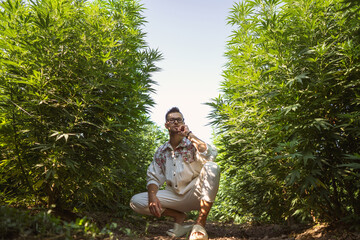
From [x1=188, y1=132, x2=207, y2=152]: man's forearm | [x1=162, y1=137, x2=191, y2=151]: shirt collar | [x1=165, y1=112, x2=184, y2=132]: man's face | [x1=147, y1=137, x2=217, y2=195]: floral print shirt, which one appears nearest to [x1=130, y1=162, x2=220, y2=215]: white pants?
[x1=147, y1=137, x2=217, y2=195]: floral print shirt

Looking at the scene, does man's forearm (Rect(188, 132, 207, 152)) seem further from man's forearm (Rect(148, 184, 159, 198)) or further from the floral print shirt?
man's forearm (Rect(148, 184, 159, 198))

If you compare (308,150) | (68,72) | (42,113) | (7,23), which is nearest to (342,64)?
(308,150)

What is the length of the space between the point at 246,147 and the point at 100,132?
195cm

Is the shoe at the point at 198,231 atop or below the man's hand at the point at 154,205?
below

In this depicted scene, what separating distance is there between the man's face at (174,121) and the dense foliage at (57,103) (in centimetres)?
61

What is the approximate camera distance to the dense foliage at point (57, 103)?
2.83 meters

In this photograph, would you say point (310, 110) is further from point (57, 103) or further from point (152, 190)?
point (57, 103)

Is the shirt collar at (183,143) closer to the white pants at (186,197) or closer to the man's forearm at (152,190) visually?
the white pants at (186,197)

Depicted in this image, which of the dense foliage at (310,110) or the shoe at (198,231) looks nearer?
the shoe at (198,231)

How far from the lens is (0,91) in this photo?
306cm

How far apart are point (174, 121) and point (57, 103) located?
1337 mm

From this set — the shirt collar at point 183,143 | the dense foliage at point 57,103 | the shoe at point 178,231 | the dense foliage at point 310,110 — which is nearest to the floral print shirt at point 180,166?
the shirt collar at point 183,143

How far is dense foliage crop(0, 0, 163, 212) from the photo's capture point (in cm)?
283

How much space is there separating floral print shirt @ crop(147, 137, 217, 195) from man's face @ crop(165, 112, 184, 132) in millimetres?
191
